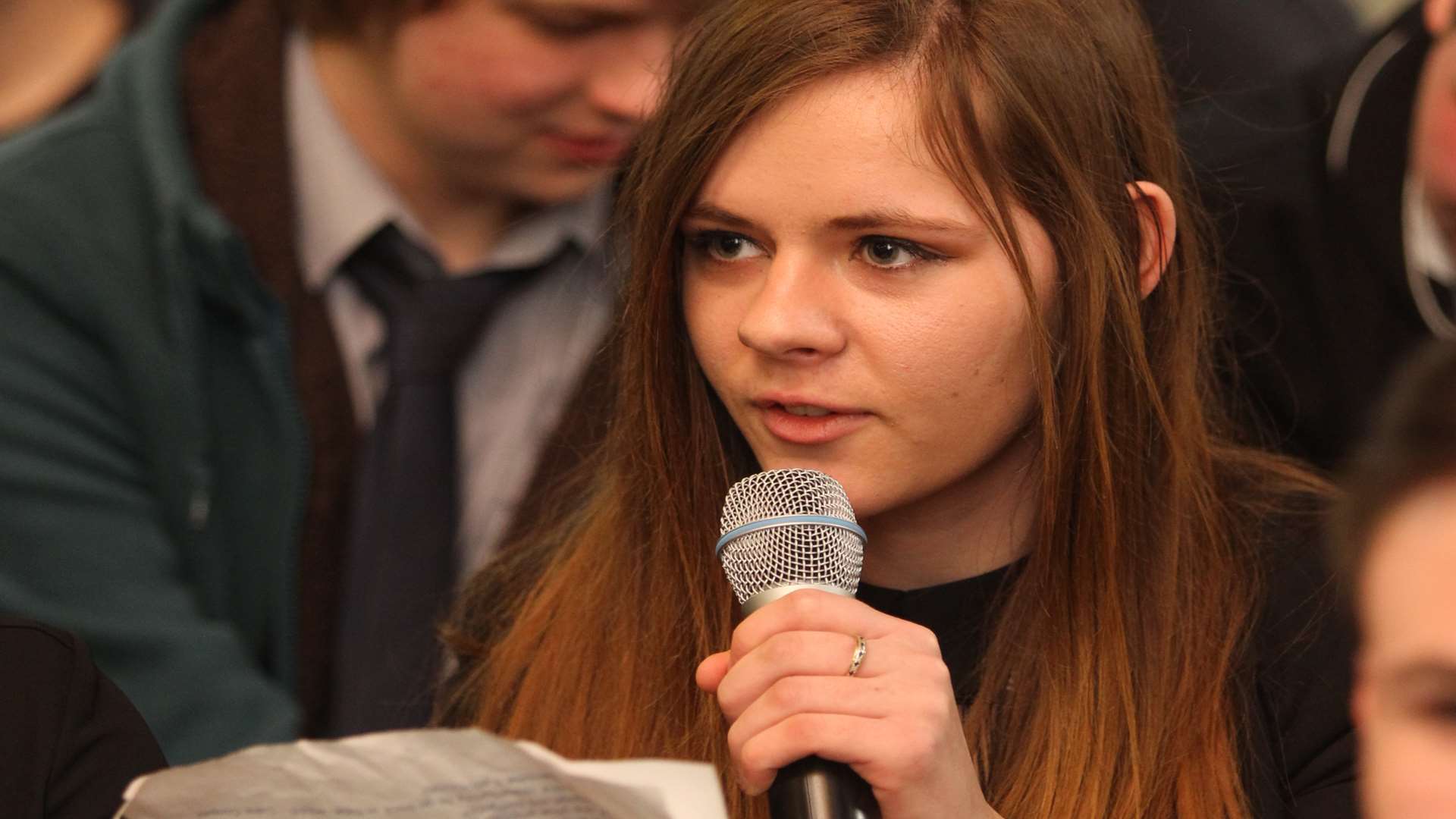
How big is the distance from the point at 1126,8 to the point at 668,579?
62cm

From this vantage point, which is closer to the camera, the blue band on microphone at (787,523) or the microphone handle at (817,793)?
the microphone handle at (817,793)

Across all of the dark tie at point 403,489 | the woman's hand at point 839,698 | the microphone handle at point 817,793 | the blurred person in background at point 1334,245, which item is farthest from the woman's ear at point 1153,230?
the dark tie at point 403,489

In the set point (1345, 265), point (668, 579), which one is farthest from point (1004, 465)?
point (1345, 265)

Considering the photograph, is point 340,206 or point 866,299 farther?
point 340,206

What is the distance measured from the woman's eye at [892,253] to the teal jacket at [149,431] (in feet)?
3.24

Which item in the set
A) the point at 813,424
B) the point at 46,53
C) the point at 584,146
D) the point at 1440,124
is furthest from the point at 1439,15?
the point at 46,53

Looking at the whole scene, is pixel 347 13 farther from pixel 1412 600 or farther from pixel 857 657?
pixel 1412 600

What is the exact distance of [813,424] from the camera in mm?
1338

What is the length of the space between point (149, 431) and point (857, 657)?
129cm

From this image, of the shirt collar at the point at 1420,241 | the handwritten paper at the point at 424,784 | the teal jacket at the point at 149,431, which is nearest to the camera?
the handwritten paper at the point at 424,784

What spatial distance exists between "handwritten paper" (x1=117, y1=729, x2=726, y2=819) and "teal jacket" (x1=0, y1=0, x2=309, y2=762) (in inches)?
41.4

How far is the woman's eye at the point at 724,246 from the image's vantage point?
1.37 meters

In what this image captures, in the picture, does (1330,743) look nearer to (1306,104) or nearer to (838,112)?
(838,112)

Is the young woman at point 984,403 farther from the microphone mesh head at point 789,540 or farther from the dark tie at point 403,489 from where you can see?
the dark tie at point 403,489
